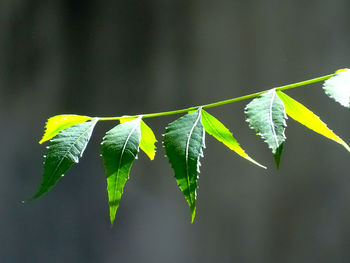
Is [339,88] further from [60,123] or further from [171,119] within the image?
[171,119]

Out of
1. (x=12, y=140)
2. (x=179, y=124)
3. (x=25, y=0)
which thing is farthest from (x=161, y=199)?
(x=179, y=124)

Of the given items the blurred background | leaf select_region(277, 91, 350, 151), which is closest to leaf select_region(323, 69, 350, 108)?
leaf select_region(277, 91, 350, 151)

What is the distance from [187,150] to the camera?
261 mm

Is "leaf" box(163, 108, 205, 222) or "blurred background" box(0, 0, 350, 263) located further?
"blurred background" box(0, 0, 350, 263)

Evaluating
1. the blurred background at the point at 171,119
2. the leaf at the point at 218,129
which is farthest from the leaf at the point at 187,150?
the blurred background at the point at 171,119

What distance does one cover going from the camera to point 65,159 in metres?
0.27

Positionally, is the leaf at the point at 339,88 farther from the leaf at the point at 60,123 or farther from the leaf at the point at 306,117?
the leaf at the point at 60,123

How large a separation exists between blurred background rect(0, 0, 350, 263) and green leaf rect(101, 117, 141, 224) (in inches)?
53.0

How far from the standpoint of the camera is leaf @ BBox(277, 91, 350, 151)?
10.7 inches

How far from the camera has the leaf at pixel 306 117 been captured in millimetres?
→ 272

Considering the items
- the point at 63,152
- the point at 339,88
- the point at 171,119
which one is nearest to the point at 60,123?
the point at 63,152

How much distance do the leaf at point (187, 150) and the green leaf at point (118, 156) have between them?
0.02 m

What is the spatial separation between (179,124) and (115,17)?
1662mm

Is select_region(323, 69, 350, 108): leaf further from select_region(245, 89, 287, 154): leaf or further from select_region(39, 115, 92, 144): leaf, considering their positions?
select_region(39, 115, 92, 144): leaf
